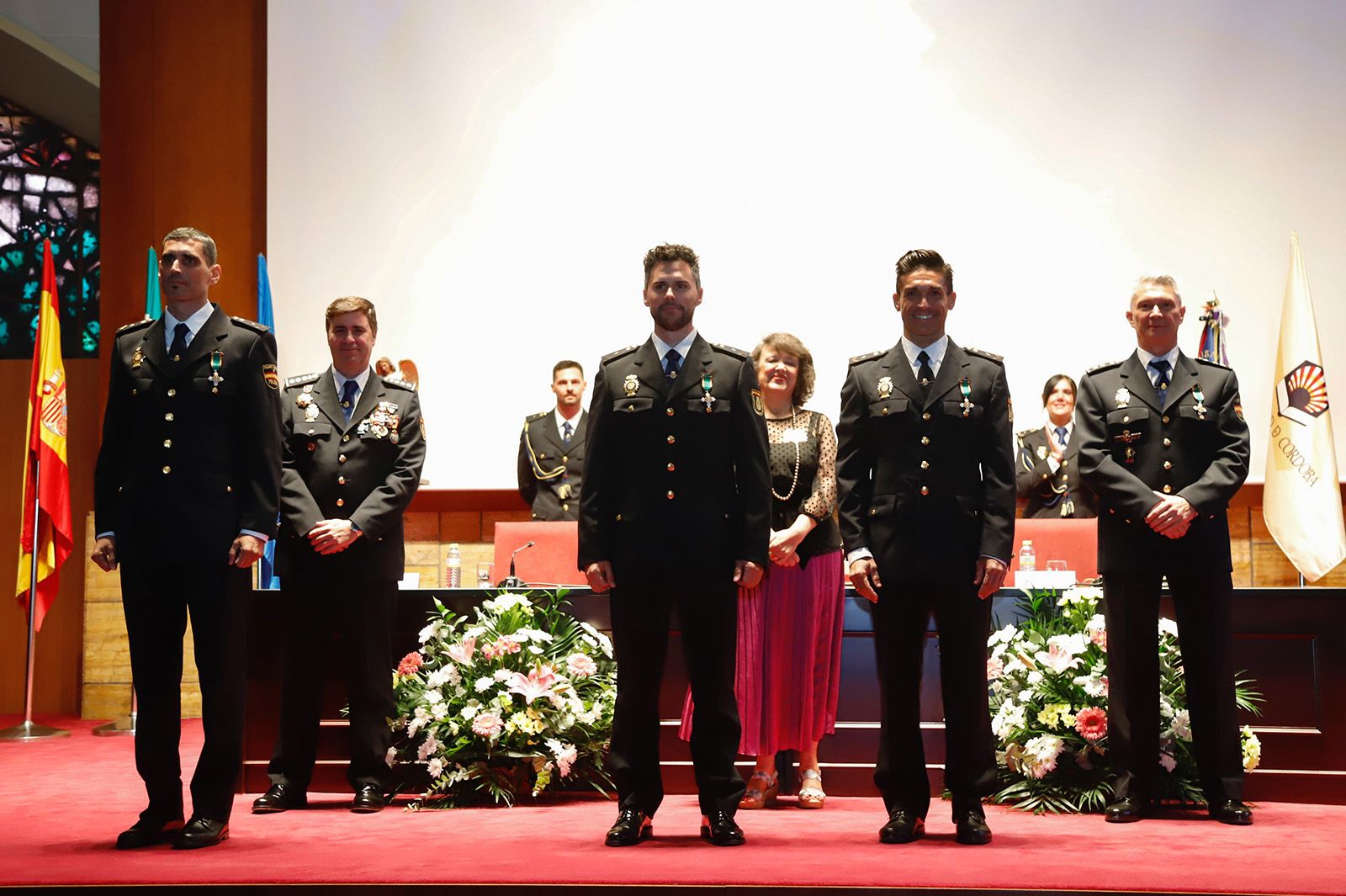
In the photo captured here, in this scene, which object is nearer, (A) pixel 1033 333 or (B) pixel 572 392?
(B) pixel 572 392

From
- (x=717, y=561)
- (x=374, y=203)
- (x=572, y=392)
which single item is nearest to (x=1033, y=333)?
(x=572, y=392)

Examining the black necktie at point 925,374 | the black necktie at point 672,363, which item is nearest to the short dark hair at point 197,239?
the black necktie at point 672,363

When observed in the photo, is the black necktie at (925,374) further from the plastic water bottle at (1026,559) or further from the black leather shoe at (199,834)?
the black leather shoe at (199,834)

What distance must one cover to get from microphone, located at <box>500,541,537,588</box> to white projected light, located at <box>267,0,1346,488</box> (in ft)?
7.59

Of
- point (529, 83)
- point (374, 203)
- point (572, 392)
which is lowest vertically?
point (572, 392)

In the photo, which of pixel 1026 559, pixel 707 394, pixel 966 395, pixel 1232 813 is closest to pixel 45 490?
pixel 707 394

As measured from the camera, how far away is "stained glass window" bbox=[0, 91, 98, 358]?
26.9 feet

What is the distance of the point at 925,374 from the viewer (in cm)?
352

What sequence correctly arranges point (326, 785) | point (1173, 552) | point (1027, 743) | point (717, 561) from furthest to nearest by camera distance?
point (326, 785) < point (1027, 743) < point (1173, 552) < point (717, 561)

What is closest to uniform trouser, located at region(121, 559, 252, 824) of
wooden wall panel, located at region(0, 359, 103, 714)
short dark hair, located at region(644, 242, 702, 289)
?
short dark hair, located at region(644, 242, 702, 289)

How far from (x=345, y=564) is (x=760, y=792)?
1.57 meters

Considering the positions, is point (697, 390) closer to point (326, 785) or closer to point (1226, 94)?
point (326, 785)

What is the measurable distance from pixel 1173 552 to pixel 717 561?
1.45 m

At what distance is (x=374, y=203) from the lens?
7.73m
